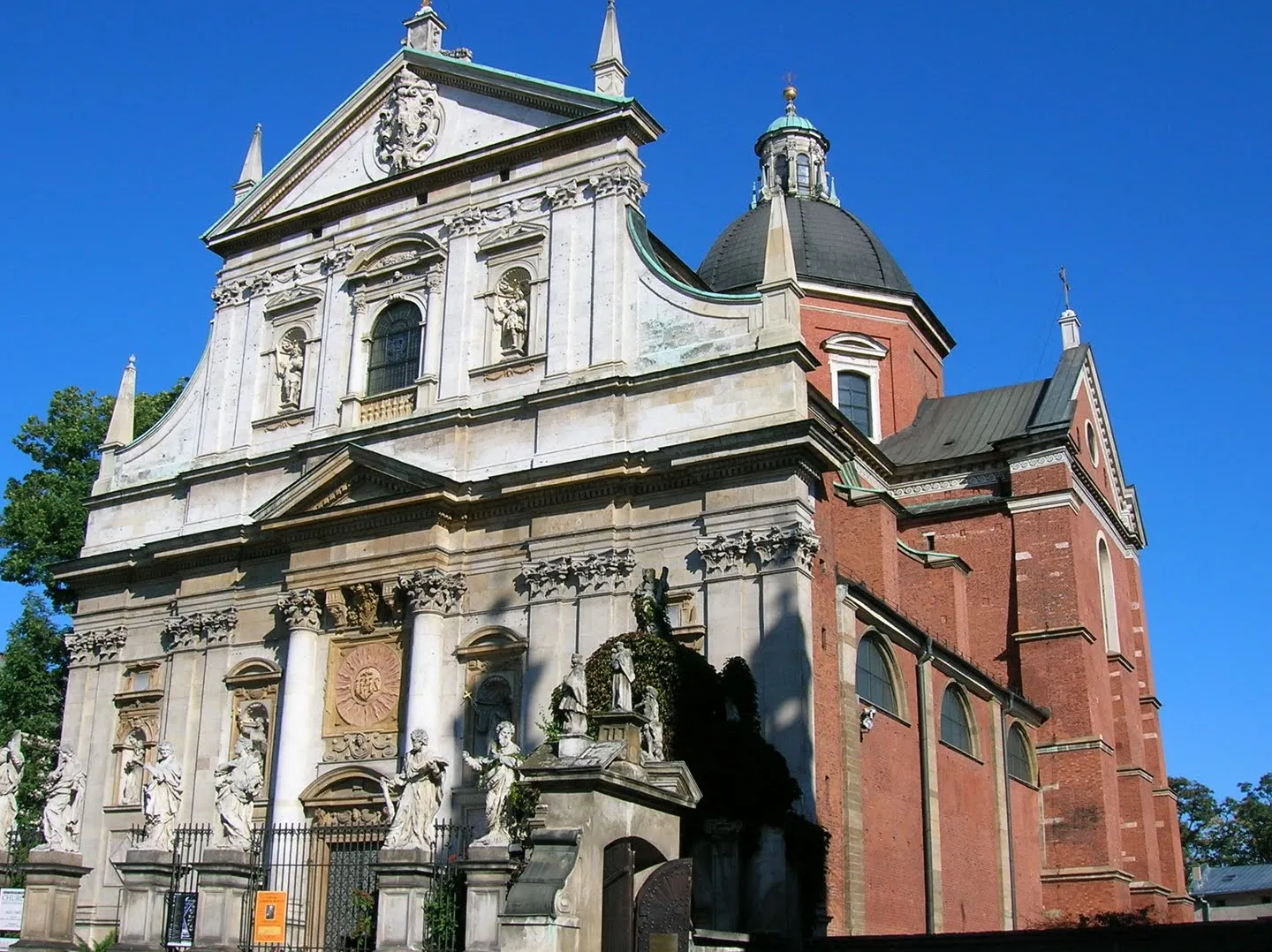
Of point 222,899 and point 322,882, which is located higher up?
point 322,882

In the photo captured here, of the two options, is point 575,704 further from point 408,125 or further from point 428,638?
point 408,125

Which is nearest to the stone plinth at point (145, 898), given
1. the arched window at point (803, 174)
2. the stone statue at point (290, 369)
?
the stone statue at point (290, 369)

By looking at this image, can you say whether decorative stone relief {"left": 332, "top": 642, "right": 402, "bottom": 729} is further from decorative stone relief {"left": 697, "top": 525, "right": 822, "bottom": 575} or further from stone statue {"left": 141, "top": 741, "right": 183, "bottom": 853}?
decorative stone relief {"left": 697, "top": 525, "right": 822, "bottom": 575}

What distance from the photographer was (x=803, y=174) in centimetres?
4444

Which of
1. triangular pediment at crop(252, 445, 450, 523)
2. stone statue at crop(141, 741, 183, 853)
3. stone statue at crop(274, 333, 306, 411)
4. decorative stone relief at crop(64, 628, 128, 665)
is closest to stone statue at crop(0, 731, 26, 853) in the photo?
stone statue at crop(141, 741, 183, 853)

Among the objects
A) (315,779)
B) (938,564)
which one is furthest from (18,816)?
(938,564)

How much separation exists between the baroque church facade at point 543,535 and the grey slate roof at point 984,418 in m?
0.31

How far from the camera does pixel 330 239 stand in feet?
97.9

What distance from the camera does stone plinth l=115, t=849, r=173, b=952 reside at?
17609mm

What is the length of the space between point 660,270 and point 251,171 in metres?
11.6

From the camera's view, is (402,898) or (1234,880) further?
(1234,880)

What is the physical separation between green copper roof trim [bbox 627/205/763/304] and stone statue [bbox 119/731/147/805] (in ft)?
45.3

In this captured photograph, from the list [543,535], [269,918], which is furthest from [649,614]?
[269,918]

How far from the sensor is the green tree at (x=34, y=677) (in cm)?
3375
